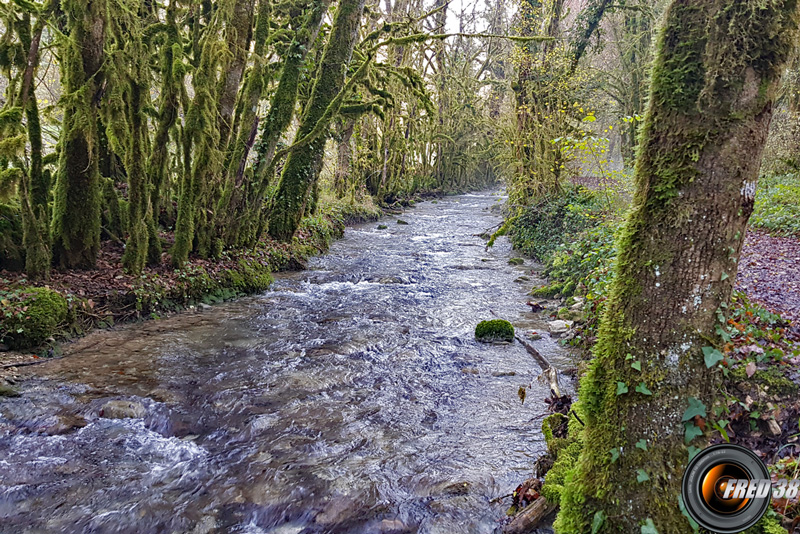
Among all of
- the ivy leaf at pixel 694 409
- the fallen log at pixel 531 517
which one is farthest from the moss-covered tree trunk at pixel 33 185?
the ivy leaf at pixel 694 409

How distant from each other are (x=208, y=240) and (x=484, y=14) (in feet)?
101

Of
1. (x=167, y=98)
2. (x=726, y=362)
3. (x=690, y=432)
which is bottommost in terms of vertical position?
(x=690, y=432)

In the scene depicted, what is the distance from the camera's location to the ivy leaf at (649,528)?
2438mm

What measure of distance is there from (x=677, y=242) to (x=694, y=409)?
2.94 ft

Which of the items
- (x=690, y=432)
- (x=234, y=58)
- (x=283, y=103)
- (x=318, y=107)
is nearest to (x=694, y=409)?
(x=690, y=432)

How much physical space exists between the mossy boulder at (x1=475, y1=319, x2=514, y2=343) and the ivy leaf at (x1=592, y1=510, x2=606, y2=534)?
532cm

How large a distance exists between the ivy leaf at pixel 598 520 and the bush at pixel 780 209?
12568mm

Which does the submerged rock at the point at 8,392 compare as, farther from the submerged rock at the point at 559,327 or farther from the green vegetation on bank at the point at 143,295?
the submerged rock at the point at 559,327

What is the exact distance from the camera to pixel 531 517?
3518mm

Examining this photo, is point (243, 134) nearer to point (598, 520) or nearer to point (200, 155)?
point (200, 155)

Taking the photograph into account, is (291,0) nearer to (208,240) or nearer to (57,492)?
(208,240)

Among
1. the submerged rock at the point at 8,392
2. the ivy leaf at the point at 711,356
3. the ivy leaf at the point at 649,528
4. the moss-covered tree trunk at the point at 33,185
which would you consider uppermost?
the moss-covered tree trunk at the point at 33,185

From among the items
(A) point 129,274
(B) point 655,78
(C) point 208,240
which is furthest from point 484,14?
(B) point 655,78

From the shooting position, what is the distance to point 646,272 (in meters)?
2.54
